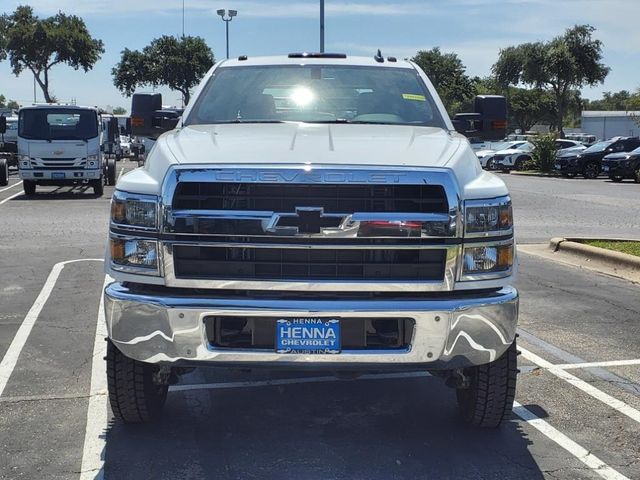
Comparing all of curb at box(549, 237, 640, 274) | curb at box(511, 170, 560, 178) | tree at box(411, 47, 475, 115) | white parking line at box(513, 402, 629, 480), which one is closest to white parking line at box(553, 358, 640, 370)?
white parking line at box(513, 402, 629, 480)

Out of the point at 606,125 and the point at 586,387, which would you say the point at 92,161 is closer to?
the point at 586,387

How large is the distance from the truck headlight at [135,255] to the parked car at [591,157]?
29.8m

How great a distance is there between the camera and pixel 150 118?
19.2 feet

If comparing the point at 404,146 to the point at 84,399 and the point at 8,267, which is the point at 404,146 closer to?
the point at 84,399

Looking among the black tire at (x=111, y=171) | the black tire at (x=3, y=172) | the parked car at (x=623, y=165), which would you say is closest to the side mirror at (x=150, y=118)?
the black tire at (x=111, y=171)

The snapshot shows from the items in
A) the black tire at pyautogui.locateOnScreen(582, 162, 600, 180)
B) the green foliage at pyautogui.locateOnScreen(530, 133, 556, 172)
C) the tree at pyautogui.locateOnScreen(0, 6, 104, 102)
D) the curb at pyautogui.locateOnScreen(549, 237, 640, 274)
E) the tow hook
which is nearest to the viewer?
the tow hook

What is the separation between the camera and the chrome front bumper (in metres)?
3.69

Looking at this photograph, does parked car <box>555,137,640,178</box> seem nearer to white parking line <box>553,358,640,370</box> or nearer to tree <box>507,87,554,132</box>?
white parking line <box>553,358,640,370</box>

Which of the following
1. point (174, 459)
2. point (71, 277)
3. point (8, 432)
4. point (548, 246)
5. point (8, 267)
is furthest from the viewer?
point (548, 246)

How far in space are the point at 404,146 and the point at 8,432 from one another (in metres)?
2.65

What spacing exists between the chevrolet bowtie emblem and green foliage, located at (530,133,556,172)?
32410 millimetres

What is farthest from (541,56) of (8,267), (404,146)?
(404,146)

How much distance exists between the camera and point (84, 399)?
4.99m

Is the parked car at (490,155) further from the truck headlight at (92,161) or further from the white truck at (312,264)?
the white truck at (312,264)
